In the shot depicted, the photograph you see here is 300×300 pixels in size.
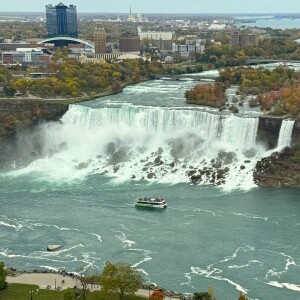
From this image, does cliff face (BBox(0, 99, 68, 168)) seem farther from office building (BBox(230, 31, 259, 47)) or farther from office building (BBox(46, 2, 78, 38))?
office building (BBox(46, 2, 78, 38))

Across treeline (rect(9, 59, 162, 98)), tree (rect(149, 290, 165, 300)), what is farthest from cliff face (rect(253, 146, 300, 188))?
treeline (rect(9, 59, 162, 98))

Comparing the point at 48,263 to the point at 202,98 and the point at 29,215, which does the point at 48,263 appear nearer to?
the point at 29,215

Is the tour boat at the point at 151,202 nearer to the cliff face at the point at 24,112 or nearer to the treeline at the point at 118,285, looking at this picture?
the treeline at the point at 118,285

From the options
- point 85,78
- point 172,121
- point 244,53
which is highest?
point 172,121

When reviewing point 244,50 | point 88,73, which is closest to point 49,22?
point 244,50

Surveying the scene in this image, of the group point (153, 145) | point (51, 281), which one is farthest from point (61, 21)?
point (51, 281)

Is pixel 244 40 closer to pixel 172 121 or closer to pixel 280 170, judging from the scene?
pixel 172 121
